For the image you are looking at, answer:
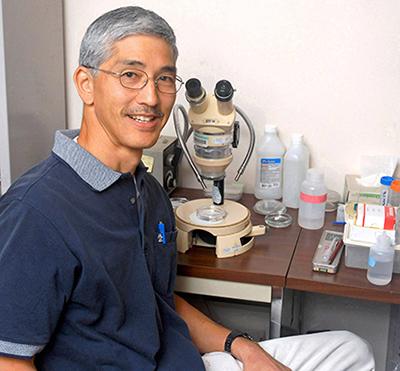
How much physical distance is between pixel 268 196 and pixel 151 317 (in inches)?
34.4

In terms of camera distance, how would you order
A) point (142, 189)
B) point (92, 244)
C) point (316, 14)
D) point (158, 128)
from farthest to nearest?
point (316, 14)
point (142, 189)
point (158, 128)
point (92, 244)

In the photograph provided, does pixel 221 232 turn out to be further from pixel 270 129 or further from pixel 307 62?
pixel 307 62

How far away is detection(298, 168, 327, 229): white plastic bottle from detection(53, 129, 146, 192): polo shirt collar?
788mm

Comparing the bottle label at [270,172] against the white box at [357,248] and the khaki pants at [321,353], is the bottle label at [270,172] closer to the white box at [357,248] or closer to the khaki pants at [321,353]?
the white box at [357,248]

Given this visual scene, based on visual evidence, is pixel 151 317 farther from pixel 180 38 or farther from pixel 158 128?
pixel 180 38

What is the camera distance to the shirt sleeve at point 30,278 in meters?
1.17

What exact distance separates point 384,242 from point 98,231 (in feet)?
2.53

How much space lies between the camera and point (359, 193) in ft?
6.64

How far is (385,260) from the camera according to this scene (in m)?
1.64

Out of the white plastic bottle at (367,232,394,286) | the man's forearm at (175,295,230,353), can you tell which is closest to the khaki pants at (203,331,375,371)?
the man's forearm at (175,295,230,353)

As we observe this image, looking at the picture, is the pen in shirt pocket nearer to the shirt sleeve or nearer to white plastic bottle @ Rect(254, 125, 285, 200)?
the shirt sleeve

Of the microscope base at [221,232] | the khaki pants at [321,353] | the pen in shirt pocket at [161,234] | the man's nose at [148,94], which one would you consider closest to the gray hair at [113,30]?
the man's nose at [148,94]

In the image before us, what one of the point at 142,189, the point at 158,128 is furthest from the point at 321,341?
the point at 158,128

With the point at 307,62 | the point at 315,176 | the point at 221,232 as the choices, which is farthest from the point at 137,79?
the point at 307,62
